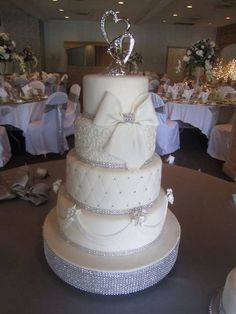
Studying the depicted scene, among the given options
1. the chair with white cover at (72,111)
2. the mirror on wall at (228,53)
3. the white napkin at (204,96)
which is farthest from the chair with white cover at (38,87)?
the mirror on wall at (228,53)

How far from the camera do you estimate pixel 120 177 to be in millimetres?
750

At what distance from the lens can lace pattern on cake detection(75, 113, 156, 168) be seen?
0.75 meters

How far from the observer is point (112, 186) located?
76 cm

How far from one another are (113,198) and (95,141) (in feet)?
0.55

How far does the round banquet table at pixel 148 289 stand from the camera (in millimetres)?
728

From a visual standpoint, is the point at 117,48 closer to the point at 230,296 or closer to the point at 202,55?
the point at 230,296

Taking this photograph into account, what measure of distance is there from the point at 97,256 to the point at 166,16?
10.6m

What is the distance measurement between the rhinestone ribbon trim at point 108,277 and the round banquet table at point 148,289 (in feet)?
0.08

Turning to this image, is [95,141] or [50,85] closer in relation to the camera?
[95,141]

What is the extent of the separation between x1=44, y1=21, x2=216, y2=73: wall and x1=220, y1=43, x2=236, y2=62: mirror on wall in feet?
2.73

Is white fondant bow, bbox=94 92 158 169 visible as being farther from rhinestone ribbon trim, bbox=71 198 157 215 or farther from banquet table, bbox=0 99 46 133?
banquet table, bbox=0 99 46 133

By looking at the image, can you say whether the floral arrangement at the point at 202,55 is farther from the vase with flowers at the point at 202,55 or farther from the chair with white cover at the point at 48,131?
the chair with white cover at the point at 48,131

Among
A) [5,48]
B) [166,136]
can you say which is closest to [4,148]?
[5,48]

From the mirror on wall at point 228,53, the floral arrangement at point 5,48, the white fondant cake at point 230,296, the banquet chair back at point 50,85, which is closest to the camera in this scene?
the white fondant cake at point 230,296
